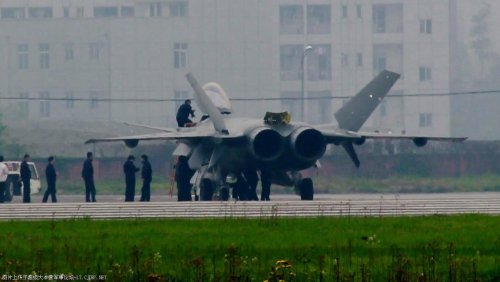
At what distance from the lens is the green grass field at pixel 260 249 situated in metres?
16.3

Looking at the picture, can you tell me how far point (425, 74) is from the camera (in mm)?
102062

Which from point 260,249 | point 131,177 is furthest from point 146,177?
point 260,249

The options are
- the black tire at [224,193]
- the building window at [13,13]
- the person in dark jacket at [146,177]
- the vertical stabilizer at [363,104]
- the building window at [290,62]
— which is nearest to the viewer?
the black tire at [224,193]

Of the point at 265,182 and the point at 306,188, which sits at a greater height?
the point at 265,182

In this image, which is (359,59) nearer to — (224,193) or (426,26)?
(426,26)

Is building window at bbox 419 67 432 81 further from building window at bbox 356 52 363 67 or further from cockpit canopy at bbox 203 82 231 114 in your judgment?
cockpit canopy at bbox 203 82 231 114

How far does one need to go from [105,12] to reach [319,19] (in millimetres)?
14262

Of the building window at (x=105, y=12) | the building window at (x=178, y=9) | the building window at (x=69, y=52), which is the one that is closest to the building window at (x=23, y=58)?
the building window at (x=69, y=52)

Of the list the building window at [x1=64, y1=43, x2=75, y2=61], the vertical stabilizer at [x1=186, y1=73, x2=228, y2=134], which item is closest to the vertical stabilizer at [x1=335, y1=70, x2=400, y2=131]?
the vertical stabilizer at [x1=186, y1=73, x2=228, y2=134]

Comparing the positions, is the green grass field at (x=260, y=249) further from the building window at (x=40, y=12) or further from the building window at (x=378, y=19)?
the building window at (x=40, y=12)

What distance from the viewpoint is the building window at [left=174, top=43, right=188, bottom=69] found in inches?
3713

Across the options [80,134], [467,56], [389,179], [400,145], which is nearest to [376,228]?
[389,179]

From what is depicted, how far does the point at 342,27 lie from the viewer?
3917 inches

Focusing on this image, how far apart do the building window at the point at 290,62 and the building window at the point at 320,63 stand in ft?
5.65
